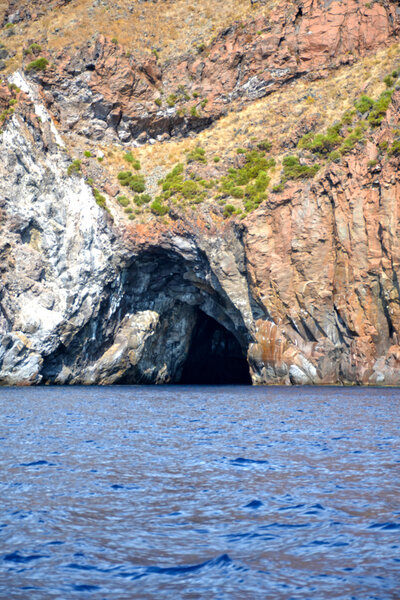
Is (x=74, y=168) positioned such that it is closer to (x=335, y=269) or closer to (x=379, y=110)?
(x=335, y=269)

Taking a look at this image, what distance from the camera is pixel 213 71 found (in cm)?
7031

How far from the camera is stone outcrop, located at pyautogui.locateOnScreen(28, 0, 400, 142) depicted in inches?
2569

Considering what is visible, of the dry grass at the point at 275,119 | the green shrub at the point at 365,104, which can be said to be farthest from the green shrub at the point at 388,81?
the green shrub at the point at 365,104

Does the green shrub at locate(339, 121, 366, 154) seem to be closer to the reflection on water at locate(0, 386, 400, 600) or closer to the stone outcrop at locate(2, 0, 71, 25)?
the reflection on water at locate(0, 386, 400, 600)

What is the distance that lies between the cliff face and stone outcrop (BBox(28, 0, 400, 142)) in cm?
20

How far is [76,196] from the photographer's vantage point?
A: 57.4 metres

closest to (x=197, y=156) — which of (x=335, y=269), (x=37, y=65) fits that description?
(x=37, y=65)

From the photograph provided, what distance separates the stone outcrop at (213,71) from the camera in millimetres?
65250

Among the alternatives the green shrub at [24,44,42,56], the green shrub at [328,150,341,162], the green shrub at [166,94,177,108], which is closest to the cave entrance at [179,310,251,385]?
the green shrub at [328,150,341,162]

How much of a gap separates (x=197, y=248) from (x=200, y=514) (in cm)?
4694

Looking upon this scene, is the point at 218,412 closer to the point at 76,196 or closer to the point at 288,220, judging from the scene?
the point at 288,220

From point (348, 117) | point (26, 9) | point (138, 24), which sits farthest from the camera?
point (26, 9)

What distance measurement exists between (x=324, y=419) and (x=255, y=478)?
478 inches

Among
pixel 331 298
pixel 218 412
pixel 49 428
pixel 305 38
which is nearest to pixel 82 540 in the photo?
pixel 49 428
